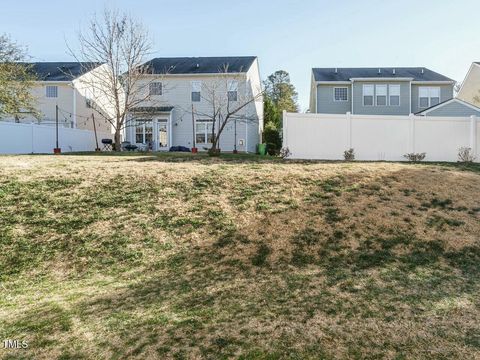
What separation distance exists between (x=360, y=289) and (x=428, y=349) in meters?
1.38

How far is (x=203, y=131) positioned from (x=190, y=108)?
1.84 m

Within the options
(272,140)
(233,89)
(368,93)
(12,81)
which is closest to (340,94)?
(368,93)

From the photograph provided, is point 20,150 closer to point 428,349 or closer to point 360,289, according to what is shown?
point 360,289

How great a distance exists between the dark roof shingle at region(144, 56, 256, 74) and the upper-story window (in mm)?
12028

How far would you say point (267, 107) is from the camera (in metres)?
33.7

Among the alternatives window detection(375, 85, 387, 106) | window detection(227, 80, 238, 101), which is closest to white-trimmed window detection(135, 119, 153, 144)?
window detection(227, 80, 238, 101)

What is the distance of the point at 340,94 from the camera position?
25734mm

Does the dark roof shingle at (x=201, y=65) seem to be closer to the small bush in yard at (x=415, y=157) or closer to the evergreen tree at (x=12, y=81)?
the evergreen tree at (x=12, y=81)

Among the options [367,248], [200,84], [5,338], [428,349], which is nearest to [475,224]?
[367,248]

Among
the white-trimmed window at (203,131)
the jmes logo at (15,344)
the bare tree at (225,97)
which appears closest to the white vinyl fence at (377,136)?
the bare tree at (225,97)

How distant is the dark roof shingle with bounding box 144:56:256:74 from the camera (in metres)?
24.6

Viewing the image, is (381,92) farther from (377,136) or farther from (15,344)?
(15,344)

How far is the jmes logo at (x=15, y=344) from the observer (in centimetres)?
350

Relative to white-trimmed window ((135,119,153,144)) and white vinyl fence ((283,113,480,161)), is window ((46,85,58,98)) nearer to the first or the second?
white-trimmed window ((135,119,153,144))
